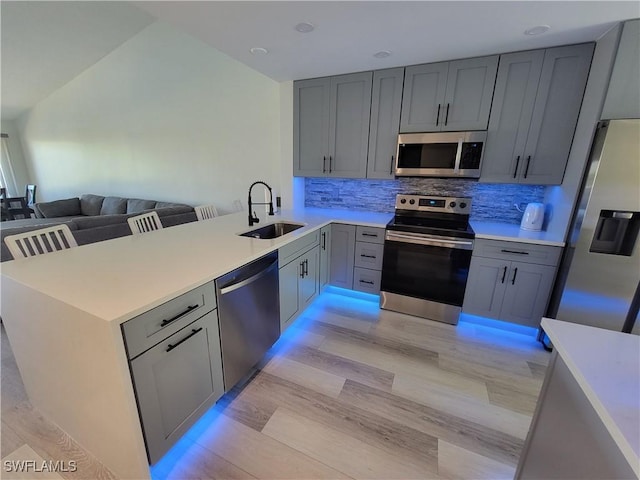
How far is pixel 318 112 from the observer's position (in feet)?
9.50

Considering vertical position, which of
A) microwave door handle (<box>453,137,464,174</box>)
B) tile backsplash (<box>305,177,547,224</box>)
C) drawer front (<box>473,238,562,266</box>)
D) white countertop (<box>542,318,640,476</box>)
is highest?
microwave door handle (<box>453,137,464,174</box>)

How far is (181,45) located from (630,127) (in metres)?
5.05

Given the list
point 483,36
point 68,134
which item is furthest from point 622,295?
point 68,134

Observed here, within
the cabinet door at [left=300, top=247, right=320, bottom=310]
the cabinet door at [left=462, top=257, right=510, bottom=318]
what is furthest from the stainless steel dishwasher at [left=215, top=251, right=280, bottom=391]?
the cabinet door at [left=462, top=257, right=510, bottom=318]

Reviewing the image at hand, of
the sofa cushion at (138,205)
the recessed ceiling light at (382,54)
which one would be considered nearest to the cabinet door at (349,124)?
the recessed ceiling light at (382,54)

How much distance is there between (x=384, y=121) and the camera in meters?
2.66

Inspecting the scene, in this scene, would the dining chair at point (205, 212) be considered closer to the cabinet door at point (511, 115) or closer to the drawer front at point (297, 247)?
the drawer front at point (297, 247)

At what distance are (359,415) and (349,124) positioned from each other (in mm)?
2589

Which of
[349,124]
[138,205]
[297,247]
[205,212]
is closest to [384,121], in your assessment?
[349,124]

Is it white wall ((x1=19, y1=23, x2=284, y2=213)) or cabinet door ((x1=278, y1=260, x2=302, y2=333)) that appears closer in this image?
cabinet door ((x1=278, y1=260, x2=302, y2=333))

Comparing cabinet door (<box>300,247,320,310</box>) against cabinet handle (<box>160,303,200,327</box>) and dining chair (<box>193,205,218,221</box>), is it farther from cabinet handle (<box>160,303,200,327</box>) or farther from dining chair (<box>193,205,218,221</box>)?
dining chair (<box>193,205,218,221</box>)

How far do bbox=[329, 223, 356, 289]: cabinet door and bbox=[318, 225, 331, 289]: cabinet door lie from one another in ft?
0.19

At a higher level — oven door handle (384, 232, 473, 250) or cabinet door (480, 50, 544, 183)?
cabinet door (480, 50, 544, 183)

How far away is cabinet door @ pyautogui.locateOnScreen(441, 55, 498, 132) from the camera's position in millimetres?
2250
